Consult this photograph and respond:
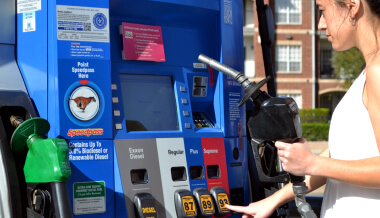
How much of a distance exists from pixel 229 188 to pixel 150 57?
1036 millimetres

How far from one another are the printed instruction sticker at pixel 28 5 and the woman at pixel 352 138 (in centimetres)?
174

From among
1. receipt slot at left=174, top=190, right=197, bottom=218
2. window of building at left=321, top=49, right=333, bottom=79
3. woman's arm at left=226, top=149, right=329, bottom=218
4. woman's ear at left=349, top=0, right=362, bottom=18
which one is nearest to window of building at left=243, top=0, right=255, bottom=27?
window of building at left=321, top=49, right=333, bottom=79

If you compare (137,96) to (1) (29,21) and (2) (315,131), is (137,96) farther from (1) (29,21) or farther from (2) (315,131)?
(2) (315,131)

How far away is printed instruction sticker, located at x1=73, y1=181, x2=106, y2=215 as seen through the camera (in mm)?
3293

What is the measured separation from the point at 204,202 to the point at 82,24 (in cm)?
133

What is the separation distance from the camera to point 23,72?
135 inches

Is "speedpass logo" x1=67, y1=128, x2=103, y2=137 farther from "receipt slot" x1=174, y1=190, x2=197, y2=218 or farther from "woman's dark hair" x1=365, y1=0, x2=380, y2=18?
"woman's dark hair" x1=365, y1=0, x2=380, y2=18

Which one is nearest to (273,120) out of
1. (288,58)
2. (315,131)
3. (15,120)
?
(15,120)

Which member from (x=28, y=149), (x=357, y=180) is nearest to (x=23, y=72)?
(x=28, y=149)

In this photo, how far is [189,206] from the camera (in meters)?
3.62

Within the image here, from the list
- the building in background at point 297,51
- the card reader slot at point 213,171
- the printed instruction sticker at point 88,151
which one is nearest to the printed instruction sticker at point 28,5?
the printed instruction sticker at point 88,151

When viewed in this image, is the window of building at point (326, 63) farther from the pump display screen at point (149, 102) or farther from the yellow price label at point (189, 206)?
the yellow price label at point (189, 206)

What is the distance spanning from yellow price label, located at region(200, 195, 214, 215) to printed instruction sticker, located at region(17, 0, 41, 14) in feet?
5.00

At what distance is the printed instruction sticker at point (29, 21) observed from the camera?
11.1 ft
